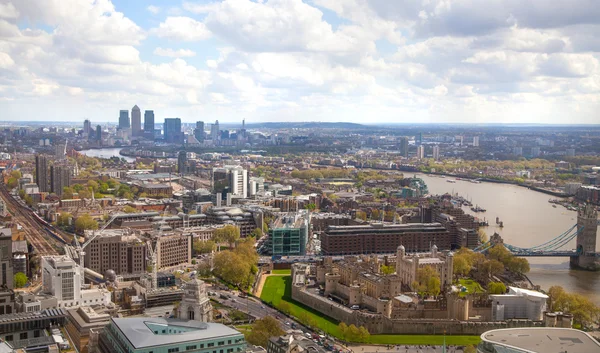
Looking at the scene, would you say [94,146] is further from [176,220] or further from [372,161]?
[176,220]

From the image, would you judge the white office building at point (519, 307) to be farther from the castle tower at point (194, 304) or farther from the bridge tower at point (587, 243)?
the bridge tower at point (587, 243)

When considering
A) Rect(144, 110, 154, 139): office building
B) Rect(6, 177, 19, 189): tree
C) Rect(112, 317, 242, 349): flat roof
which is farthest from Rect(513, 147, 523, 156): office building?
Rect(112, 317, 242, 349): flat roof

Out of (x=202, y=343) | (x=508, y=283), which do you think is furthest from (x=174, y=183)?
(x=202, y=343)

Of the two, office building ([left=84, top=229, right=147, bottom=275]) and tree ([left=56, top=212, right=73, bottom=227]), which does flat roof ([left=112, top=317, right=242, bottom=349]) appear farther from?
tree ([left=56, top=212, right=73, bottom=227])

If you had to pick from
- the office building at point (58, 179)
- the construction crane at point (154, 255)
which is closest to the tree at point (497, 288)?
the construction crane at point (154, 255)

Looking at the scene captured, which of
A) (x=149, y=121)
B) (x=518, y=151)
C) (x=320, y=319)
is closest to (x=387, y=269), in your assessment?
(x=320, y=319)
